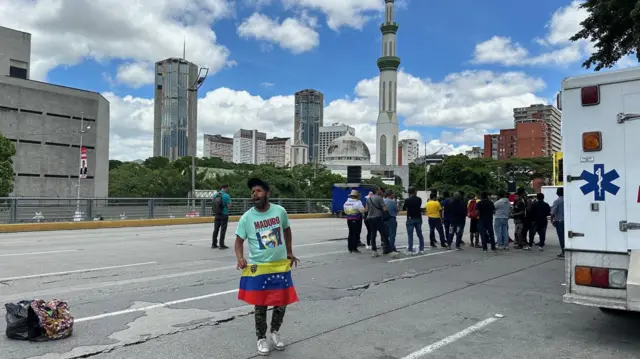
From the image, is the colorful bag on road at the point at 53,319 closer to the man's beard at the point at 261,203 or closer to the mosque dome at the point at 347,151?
the man's beard at the point at 261,203

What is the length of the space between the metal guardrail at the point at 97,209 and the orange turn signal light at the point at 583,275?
17424 mm

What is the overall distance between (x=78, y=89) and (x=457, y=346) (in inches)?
2719

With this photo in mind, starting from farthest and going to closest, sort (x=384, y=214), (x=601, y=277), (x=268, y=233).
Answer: (x=384, y=214) → (x=601, y=277) → (x=268, y=233)

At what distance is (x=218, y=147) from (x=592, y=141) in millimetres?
169392

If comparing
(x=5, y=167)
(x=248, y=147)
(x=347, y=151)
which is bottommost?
(x=5, y=167)

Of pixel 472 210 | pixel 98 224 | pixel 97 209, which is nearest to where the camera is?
pixel 472 210

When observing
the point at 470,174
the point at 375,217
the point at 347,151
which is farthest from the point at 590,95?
the point at 347,151

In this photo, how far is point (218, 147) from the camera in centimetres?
17038

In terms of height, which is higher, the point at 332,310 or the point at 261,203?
the point at 261,203

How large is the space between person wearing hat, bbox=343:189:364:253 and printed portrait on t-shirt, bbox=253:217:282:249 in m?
7.49

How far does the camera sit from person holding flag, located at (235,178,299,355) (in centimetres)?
473

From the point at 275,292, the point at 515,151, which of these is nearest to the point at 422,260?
the point at 275,292

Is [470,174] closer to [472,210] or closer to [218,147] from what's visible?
[472,210]

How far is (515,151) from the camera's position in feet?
481
